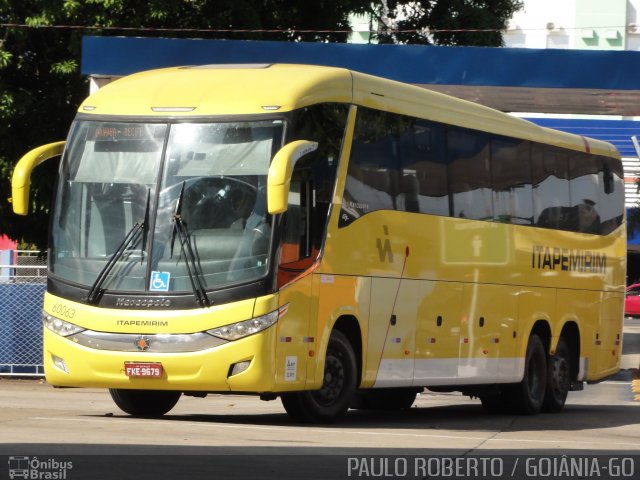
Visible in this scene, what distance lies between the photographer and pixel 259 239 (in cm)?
1385

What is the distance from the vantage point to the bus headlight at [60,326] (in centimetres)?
1420

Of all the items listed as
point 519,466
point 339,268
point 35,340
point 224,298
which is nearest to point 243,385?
point 224,298

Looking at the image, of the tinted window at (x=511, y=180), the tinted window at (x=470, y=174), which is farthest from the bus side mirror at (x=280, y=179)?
the tinted window at (x=511, y=180)

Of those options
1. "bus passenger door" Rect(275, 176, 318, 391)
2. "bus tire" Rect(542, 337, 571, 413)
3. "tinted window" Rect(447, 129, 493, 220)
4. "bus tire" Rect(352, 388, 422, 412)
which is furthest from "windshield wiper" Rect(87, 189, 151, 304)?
"bus tire" Rect(542, 337, 571, 413)

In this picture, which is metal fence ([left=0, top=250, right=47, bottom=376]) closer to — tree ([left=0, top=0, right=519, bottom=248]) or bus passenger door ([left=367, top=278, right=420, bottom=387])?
tree ([left=0, top=0, right=519, bottom=248])

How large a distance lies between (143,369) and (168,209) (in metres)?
1.51

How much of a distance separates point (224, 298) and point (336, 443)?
200 centimetres

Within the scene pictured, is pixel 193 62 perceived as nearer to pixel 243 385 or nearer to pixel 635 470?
pixel 243 385

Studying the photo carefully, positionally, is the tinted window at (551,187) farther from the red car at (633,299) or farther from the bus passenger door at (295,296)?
the red car at (633,299)

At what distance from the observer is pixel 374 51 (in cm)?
2512

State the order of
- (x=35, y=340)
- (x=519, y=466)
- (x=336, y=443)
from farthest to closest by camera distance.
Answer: (x=35, y=340), (x=336, y=443), (x=519, y=466)

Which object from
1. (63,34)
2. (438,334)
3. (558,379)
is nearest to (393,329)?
(438,334)

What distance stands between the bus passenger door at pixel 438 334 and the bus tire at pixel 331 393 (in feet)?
5.39

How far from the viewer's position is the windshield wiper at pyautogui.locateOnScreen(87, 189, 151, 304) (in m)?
14.1
